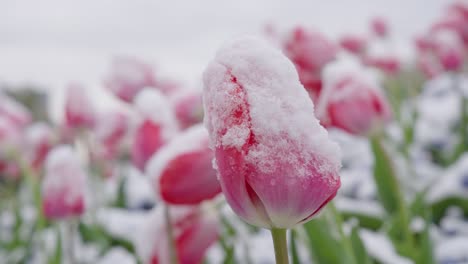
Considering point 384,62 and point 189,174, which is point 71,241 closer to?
point 189,174

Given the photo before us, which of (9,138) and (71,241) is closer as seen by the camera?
(71,241)

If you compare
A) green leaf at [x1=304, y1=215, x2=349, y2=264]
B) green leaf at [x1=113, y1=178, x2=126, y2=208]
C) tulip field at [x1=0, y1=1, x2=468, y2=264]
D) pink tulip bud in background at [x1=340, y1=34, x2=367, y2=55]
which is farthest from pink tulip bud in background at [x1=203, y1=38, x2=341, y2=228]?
pink tulip bud in background at [x1=340, y1=34, x2=367, y2=55]

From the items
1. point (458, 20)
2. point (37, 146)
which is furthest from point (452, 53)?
point (37, 146)

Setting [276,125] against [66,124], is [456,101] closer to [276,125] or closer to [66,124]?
[66,124]

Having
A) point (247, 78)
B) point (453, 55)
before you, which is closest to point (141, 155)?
point (247, 78)

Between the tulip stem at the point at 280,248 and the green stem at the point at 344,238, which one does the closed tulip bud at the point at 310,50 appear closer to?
the green stem at the point at 344,238

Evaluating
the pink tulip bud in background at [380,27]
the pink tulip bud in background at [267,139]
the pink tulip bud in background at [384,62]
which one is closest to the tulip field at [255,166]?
the pink tulip bud in background at [267,139]
